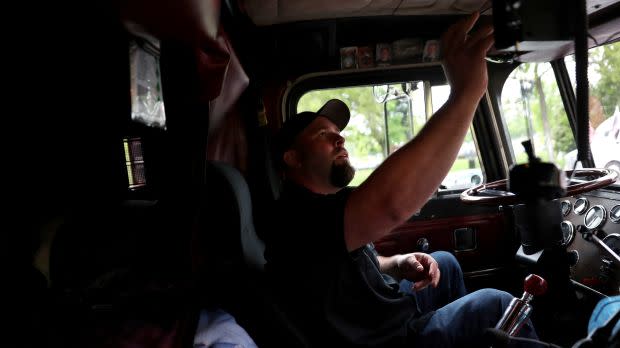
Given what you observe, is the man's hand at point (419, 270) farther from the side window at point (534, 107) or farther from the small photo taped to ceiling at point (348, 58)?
the small photo taped to ceiling at point (348, 58)

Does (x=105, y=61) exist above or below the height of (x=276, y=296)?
above

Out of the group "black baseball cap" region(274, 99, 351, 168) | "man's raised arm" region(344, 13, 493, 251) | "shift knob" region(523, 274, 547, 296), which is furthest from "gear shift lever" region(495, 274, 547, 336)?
"black baseball cap" region(274, 99, 351, 168)

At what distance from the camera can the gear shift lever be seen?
1237 mm

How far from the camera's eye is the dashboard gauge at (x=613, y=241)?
5.62ft

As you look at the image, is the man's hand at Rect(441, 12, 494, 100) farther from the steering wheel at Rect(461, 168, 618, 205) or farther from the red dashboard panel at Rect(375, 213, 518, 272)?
the red dashboard panel at Rect(375, 213, 518, 272)

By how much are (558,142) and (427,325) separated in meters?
1.82

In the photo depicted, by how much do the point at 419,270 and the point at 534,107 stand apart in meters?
1.50

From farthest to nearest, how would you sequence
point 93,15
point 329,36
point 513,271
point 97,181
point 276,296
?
point 513,271 < point 329,36 < point 97,181 < point 276,296 < point 93,15

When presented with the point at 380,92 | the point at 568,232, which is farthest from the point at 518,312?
the point at 380,92

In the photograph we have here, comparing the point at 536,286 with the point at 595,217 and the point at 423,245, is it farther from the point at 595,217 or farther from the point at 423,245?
the point at 423,245

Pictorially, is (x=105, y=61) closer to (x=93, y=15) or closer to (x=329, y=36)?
(x=93, y=15)

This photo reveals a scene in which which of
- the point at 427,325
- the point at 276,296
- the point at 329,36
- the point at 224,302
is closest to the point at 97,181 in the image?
the point at 224,302

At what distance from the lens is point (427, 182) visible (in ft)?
3.33

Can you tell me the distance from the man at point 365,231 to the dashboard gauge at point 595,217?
0.93m
